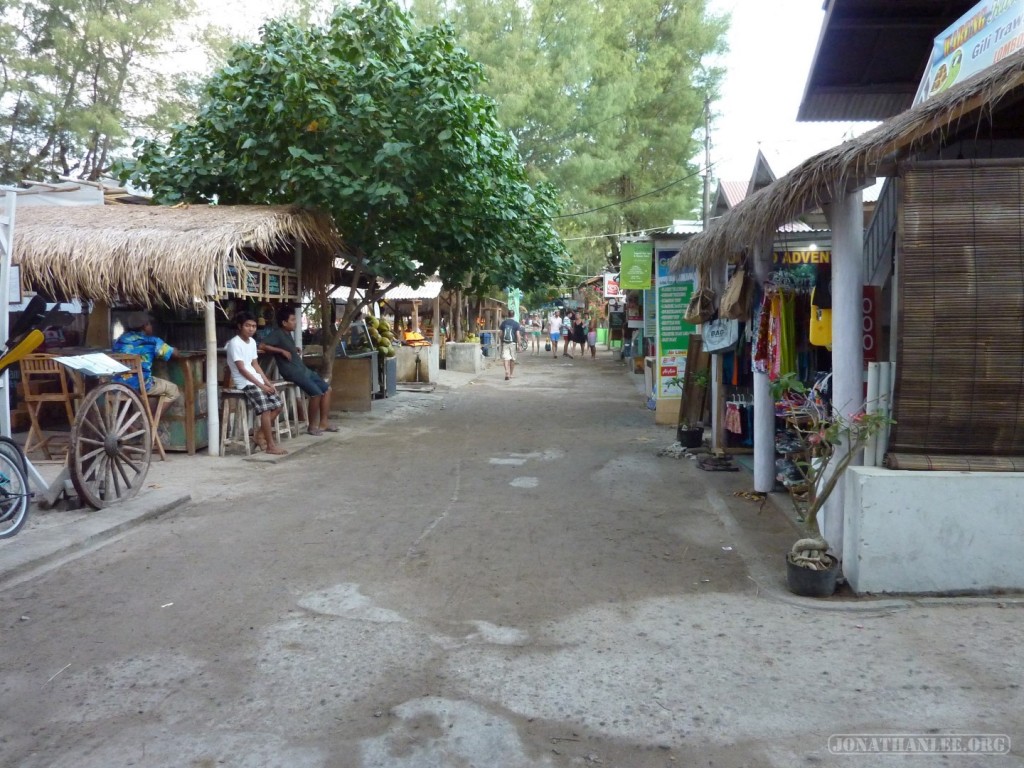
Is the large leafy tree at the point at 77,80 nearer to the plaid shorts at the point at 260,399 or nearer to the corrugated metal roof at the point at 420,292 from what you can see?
the corrugated metal roof at the point at 420,292

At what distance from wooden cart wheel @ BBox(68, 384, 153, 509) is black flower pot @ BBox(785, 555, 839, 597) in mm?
5466

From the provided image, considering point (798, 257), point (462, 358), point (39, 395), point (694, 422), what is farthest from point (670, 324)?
point (462, 358)

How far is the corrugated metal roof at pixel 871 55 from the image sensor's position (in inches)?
362

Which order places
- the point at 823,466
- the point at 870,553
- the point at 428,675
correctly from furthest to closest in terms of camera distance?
the point at 823,466
the point at 870,553
the point at 428,675

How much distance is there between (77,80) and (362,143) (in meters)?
14.5

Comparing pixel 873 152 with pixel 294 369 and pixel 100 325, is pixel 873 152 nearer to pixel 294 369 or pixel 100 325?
pixel 294 369

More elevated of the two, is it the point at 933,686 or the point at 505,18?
the point at 505,18

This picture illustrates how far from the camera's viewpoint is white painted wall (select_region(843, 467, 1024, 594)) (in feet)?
16.4

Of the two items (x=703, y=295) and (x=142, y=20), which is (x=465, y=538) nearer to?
(x=703, y=295)

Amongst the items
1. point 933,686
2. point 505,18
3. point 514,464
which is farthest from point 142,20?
point 933,686

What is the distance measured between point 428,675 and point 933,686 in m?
2.36

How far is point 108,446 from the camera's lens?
23.6ft

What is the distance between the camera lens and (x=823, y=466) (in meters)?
5.44

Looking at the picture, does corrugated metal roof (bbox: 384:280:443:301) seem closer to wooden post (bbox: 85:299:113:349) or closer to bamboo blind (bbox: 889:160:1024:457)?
wooden post (bbox: 85:299:113:349)
